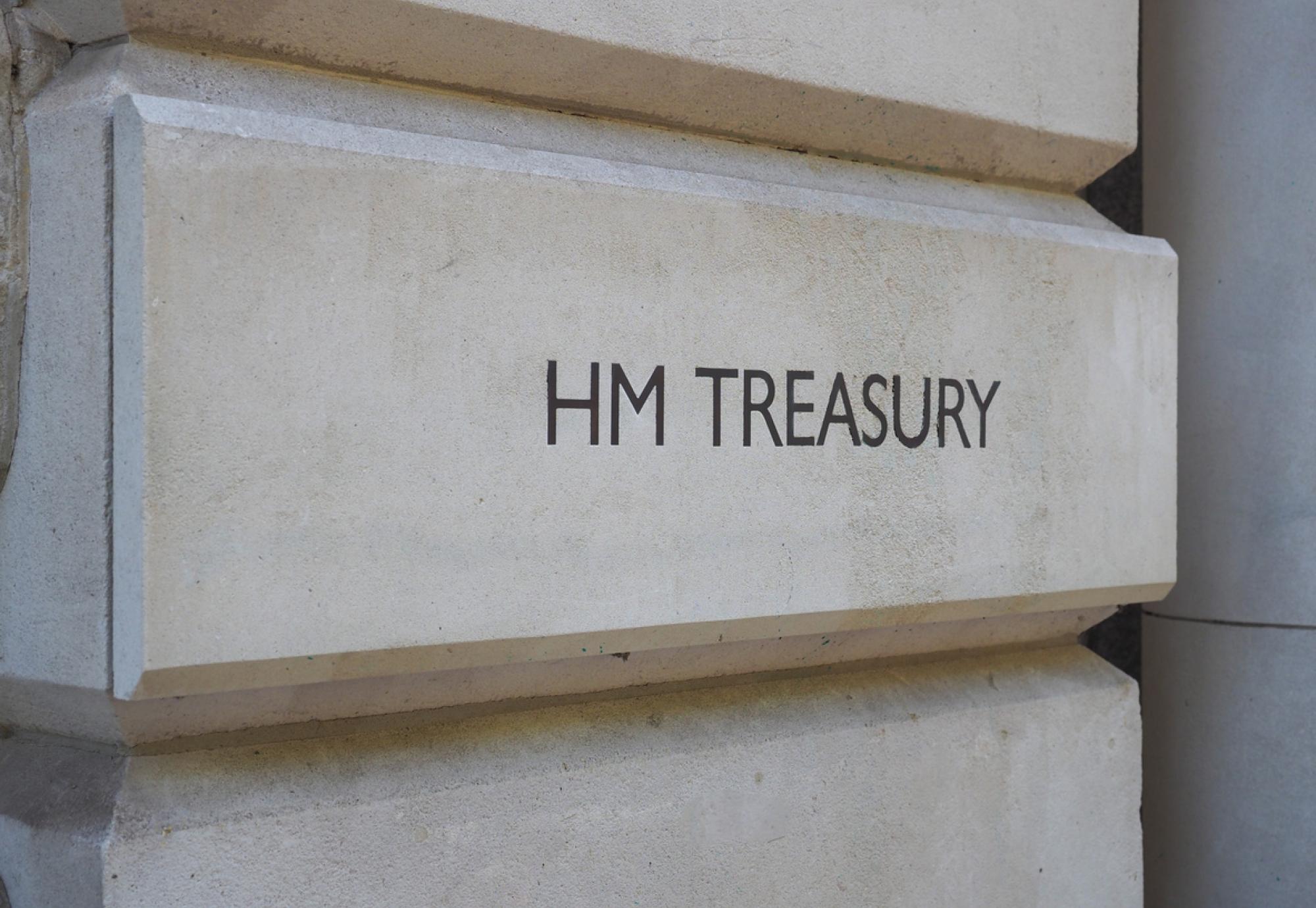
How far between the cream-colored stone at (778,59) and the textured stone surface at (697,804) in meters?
1.12

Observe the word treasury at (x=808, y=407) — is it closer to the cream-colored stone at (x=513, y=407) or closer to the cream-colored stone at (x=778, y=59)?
the cream-colored stone at (x=513, y=407)

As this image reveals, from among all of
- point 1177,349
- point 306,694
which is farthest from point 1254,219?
point 306,694

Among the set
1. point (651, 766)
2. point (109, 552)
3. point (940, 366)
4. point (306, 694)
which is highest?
point (940, 366)

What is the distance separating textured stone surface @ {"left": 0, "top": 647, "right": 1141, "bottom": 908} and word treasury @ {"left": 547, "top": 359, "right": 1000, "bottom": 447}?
53cm

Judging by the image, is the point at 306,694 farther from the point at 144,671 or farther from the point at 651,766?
the point at 651,766

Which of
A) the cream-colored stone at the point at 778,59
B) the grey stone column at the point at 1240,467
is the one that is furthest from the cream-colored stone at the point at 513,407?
the grey stone column at the point at 1240,467

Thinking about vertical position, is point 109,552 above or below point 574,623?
above

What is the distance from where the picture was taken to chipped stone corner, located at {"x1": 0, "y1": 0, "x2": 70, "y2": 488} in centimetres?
187

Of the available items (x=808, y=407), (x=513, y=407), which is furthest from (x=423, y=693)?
(x=808, y=407)

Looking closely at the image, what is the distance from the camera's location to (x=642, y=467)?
227 cm

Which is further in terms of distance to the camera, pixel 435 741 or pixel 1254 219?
pixel 1254 219

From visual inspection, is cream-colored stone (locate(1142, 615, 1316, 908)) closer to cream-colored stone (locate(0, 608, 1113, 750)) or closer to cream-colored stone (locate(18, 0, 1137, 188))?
cream-colored stone (locate(0, 608, 1113, 750))

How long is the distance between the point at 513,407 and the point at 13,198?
2.61ft

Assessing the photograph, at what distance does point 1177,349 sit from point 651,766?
6.34ft
